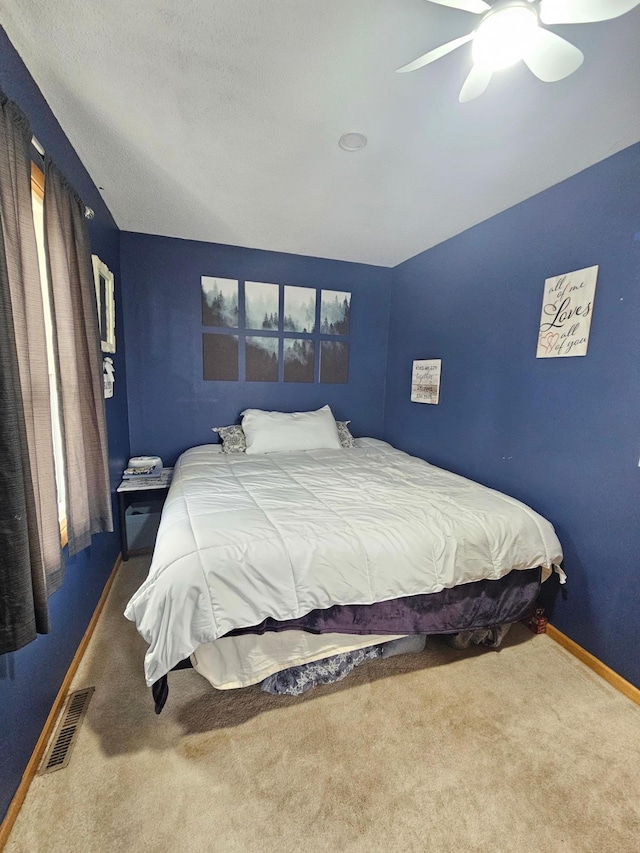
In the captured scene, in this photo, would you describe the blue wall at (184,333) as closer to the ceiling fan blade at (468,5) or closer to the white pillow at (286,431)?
the white pillow at (286,431)

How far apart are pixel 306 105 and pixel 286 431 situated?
2.04 m

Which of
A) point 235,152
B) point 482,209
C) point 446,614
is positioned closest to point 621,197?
point 482,209

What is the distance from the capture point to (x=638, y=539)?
5.12 feet

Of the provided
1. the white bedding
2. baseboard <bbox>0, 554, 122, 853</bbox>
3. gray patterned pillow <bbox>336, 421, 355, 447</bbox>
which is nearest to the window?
baseboard <bbox>0, 554, 122, 853</bbox>

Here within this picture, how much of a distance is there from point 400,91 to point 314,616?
206cm

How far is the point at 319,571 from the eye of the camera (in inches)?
54.6

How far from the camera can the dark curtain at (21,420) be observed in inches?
34.3

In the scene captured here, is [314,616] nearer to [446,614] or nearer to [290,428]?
[446,614]

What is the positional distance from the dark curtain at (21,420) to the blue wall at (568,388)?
7.45 ft

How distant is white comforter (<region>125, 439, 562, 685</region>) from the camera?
124cm

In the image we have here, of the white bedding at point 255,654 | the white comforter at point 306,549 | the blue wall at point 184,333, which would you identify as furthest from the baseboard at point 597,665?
the blue wall at point 184,333

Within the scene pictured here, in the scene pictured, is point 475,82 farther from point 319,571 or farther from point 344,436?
point 344,436

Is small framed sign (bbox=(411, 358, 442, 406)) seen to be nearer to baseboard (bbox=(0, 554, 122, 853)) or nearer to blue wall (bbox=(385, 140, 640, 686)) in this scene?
blue wall (bbox=(385, 140, 640, 686))

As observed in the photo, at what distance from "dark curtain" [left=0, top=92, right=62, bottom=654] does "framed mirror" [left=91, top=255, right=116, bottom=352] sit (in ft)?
3.44
